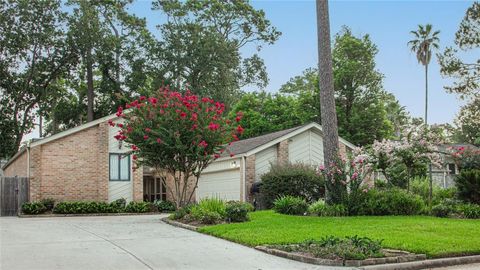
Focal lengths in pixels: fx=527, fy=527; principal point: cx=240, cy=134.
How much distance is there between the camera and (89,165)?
2567cm

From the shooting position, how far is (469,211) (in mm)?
16422

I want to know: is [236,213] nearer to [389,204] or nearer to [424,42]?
[389,204]

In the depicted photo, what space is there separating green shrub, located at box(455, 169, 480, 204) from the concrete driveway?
10641 mm

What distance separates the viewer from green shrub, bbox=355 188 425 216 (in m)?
16.8

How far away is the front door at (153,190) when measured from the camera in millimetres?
31656

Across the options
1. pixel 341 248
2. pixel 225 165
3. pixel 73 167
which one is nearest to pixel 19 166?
pixel 73 167

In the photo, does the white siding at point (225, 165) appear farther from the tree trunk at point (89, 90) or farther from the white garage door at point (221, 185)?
the tree trunk at point (89, 90)

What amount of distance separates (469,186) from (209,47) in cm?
2334

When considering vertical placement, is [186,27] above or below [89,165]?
above

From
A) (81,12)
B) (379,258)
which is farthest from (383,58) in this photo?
(379,258)

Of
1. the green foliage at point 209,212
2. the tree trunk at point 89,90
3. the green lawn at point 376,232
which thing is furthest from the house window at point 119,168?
the tree trunk at point 89,90

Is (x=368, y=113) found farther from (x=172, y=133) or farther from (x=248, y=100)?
(x=172, y=133)

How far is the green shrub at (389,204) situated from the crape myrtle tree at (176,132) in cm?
497

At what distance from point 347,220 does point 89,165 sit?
15.0 metres
